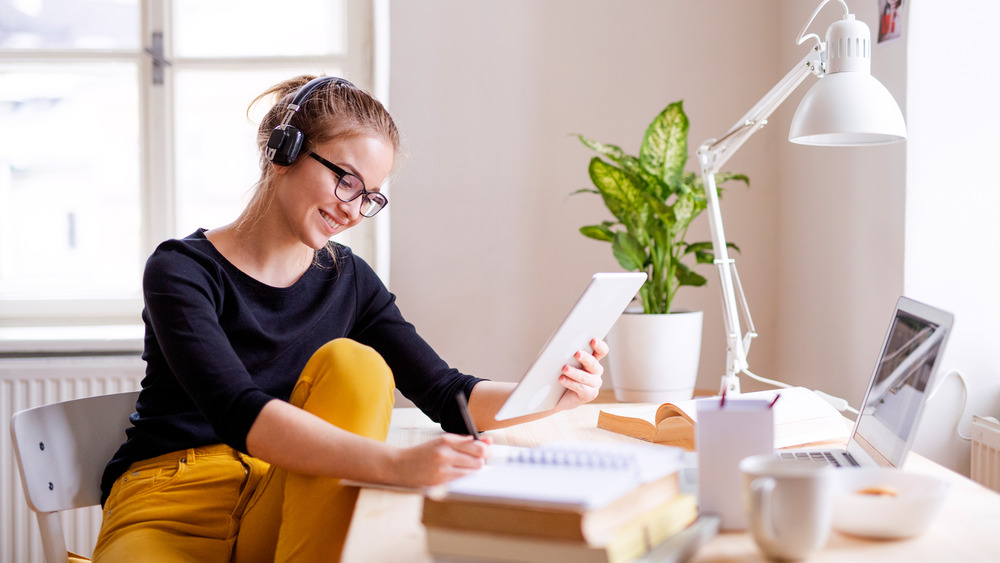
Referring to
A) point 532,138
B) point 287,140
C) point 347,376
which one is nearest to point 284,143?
point 287,140

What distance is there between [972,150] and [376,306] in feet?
3.38

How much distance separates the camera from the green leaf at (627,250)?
160cm

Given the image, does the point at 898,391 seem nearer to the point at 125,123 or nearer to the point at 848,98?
the point at 848,98

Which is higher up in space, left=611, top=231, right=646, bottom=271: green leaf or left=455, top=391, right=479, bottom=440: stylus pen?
left=611, top=231, right=646, bottom=271: green leaf

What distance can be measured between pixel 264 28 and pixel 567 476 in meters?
1.90

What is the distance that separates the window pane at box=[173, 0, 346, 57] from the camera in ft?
7.12

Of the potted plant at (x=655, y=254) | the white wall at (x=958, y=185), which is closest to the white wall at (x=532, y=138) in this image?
the potted plant at (x=655, y=254)

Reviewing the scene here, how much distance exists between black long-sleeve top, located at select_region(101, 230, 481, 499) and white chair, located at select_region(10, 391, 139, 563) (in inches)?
1.6

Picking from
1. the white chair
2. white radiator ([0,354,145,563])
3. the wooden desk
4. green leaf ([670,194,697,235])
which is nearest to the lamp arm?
green leaf ([670,194,697,235])

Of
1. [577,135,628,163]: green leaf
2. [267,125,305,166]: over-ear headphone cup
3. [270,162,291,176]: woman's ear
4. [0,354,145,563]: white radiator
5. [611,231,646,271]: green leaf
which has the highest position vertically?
[577,135,628,163]: green leaf

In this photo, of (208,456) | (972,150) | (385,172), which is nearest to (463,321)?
(385,172)

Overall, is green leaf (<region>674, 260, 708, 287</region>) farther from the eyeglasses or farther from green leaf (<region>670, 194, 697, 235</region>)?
the eyeglasses

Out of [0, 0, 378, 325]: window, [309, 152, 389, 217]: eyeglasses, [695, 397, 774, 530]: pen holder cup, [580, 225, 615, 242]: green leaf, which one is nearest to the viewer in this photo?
[695, 397, 774, 530]: pen holder cup

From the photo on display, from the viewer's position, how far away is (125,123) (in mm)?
2211
